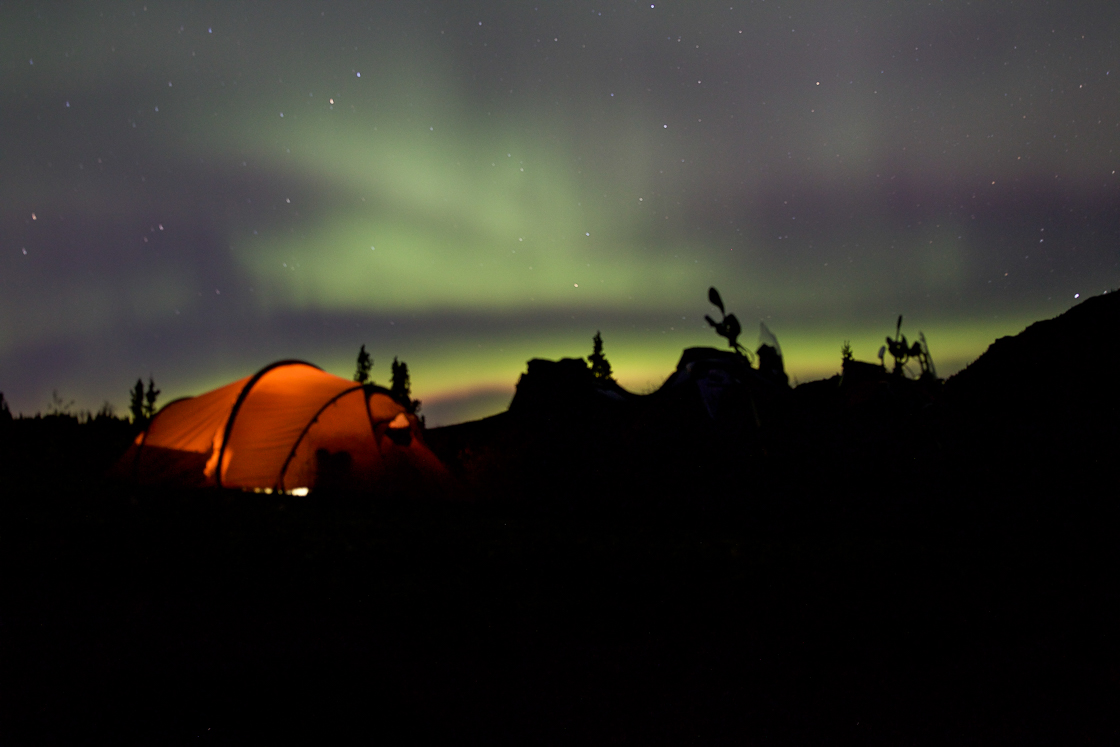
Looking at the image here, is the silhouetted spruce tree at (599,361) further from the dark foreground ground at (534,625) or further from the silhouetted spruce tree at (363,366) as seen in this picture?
the dark foreground ground at (534,625)

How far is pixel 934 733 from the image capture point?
3.43m

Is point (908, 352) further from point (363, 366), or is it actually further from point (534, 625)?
point (363, 366)

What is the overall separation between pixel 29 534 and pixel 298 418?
4924 millimetres

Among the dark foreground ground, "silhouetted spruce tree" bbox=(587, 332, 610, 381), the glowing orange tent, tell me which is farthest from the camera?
"silhouetted spruce tree" bbox=(587, 332, 610, 381)

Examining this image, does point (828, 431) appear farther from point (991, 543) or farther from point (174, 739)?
point (174, 739)

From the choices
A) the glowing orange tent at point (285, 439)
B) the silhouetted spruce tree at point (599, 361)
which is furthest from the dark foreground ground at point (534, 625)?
the silhouetted spruce tree at point (599, 361)

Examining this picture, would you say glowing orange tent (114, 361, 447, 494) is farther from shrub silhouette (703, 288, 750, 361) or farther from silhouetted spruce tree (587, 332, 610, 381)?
silhouetted spruce tree (587, 332, 610, 381)

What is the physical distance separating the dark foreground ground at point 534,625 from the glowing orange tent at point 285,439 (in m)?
1.49

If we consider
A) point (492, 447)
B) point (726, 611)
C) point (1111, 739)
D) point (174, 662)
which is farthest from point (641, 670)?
point (492, 447)

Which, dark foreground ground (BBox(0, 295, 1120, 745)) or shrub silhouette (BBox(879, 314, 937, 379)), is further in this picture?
shrub silhouette (BBox(879, 314, 937, 379))

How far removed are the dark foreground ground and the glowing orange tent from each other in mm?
1492

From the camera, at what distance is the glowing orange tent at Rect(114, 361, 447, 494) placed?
10852mm

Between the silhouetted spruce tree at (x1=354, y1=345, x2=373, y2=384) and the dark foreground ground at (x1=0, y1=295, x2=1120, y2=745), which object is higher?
the silhouetted spruce tree at (x1=354, y1=345, x2=373, y2=384)

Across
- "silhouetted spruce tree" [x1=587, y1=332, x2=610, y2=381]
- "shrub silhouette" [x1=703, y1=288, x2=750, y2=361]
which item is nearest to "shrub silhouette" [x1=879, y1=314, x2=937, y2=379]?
"shrub silhouette" [x1=703, y1=288, x2=750, y2=361]
